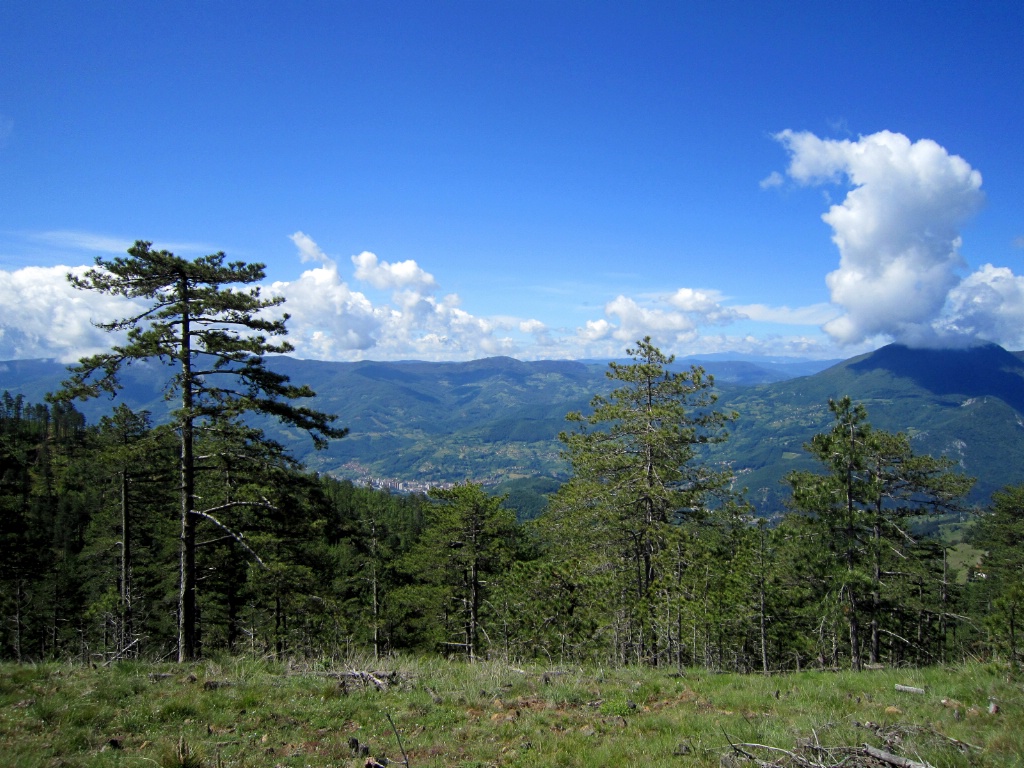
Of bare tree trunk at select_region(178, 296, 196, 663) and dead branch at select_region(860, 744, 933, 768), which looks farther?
bare tree trunk at select_region(178, 296, 196, 663)

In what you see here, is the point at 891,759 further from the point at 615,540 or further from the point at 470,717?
the point at 615,540

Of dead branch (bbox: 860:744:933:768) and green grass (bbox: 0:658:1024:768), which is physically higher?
dead branch (bbox: 860:744:933:768)

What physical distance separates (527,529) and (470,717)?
13.4m

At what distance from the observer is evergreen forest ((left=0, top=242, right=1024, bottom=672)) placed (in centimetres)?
1135

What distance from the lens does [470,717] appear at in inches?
275

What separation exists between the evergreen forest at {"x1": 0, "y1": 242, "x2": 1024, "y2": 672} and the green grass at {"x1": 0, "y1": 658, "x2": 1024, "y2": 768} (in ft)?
8.67

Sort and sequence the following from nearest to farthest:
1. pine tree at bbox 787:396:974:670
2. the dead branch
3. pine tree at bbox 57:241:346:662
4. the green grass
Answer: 1. the dead branch
2. the green grass
3. pine tree at bbox 57:241:346:662
4. pine tree at bbox 787:396:974:670

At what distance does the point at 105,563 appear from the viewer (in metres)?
24.8

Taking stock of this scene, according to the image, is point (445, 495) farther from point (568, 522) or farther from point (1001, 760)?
point (1001, 760)

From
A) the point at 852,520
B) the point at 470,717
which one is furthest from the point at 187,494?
the point at 852,520

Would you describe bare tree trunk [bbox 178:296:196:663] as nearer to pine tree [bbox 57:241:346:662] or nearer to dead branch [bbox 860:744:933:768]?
pine tree [bbox 57:241:346:662]

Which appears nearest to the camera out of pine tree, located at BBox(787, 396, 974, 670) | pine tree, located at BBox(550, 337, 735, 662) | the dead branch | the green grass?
the dead branch

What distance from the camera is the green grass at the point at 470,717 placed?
17.5 ft

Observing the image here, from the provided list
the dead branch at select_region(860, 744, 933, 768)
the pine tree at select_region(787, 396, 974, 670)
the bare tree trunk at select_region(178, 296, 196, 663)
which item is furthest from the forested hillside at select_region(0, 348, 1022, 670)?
the dead branch at select_region(860, 744, 933, 768)
